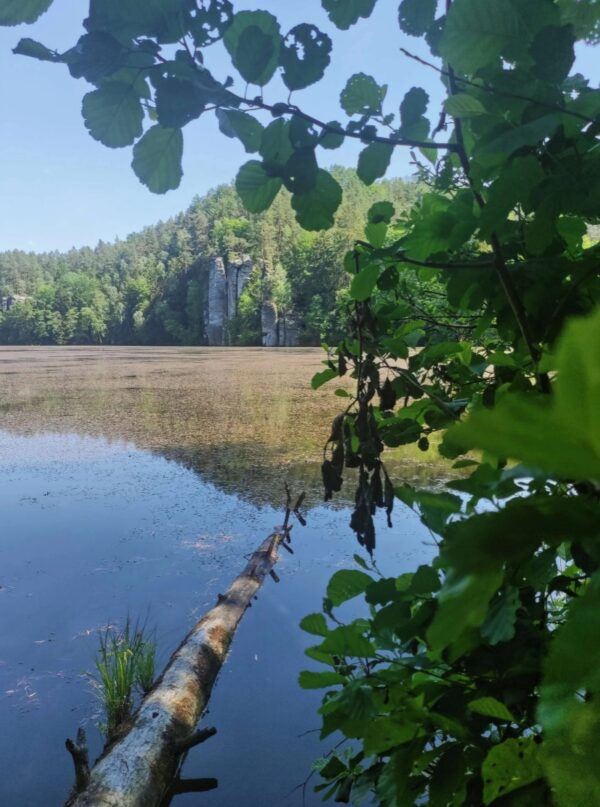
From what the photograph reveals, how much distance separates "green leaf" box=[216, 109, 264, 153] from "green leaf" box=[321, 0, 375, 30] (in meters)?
0.17

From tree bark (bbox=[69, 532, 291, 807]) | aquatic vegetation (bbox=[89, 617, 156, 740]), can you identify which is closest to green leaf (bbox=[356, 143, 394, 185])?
tree bark (bbox=[69, 532, 291, 807])

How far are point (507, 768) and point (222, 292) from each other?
64.9 meters

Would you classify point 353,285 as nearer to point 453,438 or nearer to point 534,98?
point 534,98

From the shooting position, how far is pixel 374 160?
76 cm

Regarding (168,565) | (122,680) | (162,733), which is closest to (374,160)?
(162,733)

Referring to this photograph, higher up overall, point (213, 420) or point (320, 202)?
point (320, 202)

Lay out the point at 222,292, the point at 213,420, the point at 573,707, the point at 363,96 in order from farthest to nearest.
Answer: the point at 222,292, the point at 213,420, the point at 363,96, the point at 573,707

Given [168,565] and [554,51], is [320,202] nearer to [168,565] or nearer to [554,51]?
[554,51]

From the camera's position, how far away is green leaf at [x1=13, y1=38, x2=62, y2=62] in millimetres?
551

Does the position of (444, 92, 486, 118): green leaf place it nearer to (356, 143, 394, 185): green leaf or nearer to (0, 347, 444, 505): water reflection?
(356, 143, 394, 185): green leaf

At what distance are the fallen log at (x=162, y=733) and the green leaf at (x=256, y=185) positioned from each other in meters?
2.95

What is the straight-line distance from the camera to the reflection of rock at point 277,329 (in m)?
54.7

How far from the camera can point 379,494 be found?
1267 mm

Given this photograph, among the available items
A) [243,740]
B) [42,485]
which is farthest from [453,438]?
[42,485]
